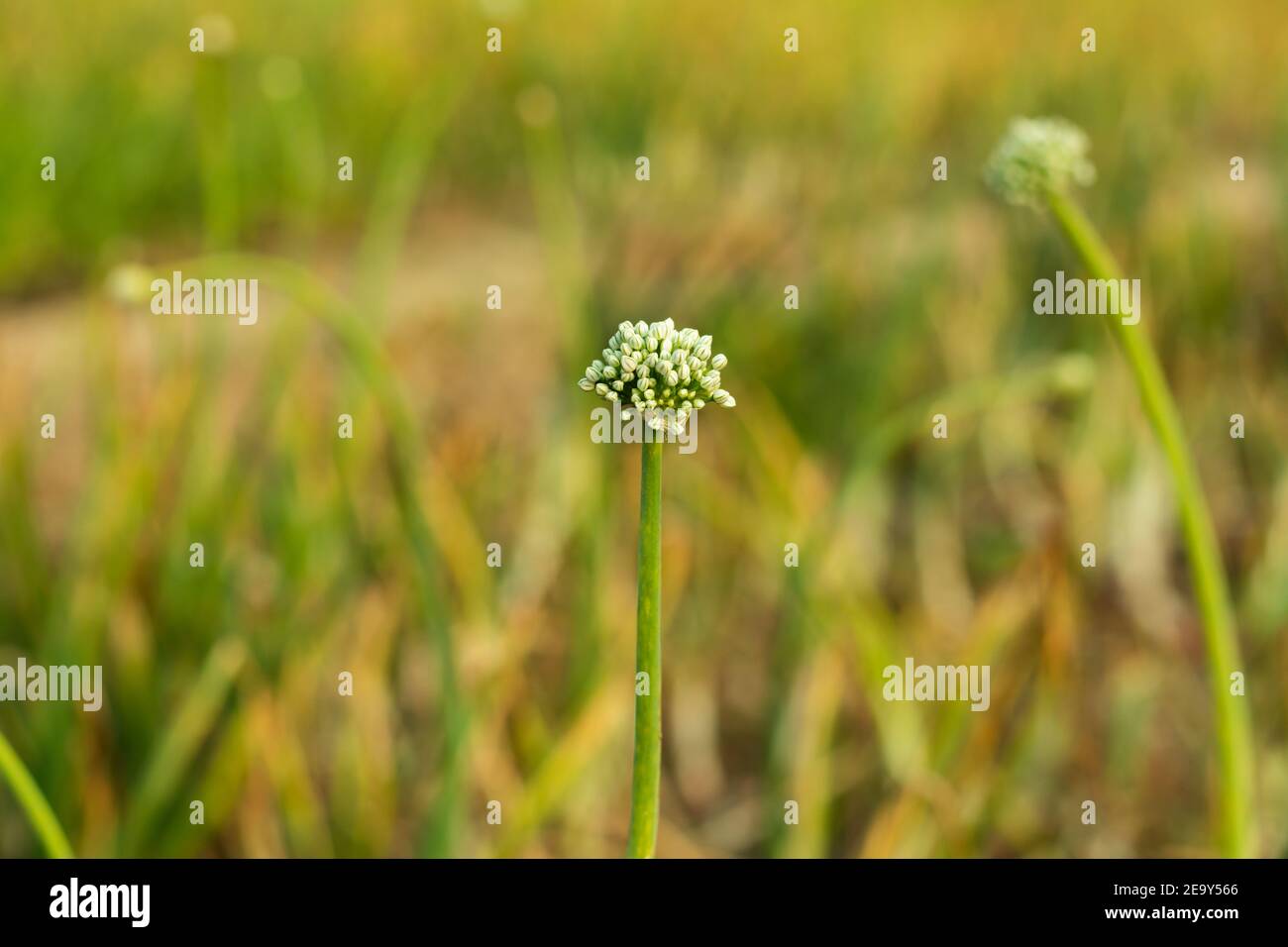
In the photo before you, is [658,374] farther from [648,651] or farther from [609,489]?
[609,489]

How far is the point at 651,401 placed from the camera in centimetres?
68

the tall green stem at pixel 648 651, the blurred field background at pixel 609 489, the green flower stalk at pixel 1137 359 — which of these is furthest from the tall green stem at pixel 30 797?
the green flower stalk at pixel 1137 359

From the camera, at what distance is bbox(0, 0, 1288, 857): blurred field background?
1.77m

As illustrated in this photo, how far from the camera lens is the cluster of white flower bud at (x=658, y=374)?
683mm

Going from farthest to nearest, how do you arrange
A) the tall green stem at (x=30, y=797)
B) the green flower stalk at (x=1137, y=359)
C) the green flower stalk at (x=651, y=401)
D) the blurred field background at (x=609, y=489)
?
the blurred field background at (x=609, y=489), the green flower stalk at (x=1137, y=359), the tall green stem at (x=30, y=797), the green flower stalk at (x=651, y=401)

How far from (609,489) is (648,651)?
1592mm

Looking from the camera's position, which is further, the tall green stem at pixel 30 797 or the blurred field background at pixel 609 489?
the blurred field background at pixel 609 489

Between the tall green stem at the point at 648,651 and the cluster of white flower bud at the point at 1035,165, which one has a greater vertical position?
the cluster of white flower bud at the point at 1035,165

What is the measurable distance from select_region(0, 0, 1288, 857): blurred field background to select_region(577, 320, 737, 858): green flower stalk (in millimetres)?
752

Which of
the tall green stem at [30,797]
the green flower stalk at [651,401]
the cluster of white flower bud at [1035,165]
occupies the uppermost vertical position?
the cluster of white flower bud at [1035,165]

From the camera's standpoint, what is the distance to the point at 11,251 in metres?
3.53

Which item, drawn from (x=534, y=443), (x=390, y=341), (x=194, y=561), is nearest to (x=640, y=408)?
(x=194, y=561)

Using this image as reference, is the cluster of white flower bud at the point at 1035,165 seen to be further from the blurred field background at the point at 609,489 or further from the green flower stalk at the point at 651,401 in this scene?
the blurred field background at the point at 609,489

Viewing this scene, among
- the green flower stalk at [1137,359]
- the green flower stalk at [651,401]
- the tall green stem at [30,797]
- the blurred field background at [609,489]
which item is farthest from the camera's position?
the blurred field background at [609,489]
